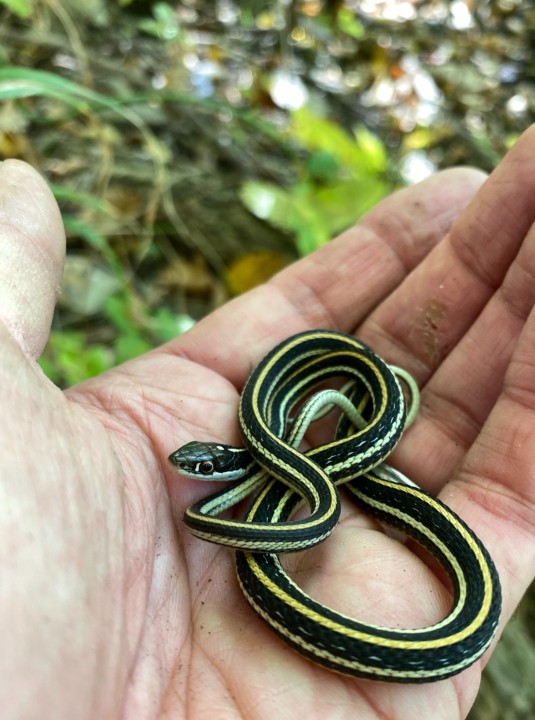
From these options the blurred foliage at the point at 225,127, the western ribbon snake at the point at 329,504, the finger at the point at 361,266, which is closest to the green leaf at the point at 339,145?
the blurred foliage at the point at 225,127

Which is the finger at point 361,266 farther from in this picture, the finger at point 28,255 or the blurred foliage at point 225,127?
the finger at point 28,255

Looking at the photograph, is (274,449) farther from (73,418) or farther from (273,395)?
(73,418)

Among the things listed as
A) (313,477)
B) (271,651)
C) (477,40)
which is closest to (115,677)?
(271,651)

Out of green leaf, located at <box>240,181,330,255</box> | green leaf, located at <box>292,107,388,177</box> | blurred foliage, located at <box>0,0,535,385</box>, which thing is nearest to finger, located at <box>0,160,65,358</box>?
blurred foliage, located at <box>0,0,535,385</box>

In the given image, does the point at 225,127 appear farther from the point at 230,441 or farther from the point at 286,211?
the point at 230,441

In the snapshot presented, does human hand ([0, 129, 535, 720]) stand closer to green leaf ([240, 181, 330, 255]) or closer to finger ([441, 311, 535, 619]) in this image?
finger ([441, 311, 535, 619])

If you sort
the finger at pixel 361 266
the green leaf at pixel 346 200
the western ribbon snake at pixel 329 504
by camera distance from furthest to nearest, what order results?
the green leaf at pixel 346 200 → the finger at pixel 361 266 → the western ribbon snake at pixel 329 504
